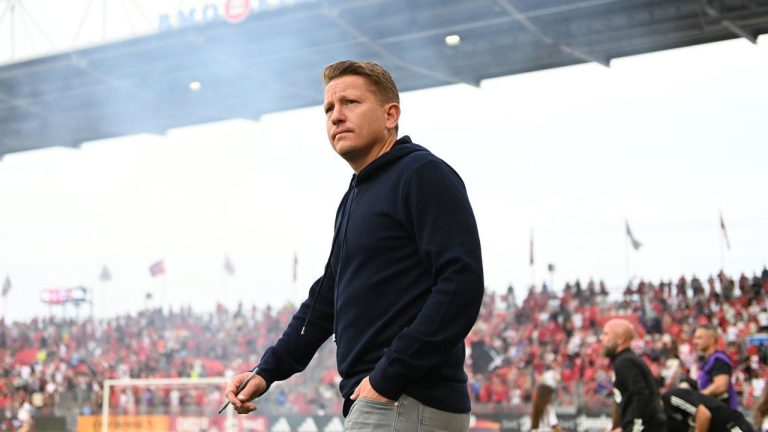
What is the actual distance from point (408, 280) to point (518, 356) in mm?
15375

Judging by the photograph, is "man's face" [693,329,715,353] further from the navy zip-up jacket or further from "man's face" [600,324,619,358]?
the navy zip-up jacket

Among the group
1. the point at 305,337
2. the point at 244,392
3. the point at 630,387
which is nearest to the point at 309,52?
the point at 630,387

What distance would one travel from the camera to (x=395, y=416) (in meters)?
2.13

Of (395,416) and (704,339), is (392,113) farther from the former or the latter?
(704,339)

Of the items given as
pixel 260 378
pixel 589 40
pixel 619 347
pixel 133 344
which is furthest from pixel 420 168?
pixel 133 344

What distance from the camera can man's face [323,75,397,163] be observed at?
7.63 ft

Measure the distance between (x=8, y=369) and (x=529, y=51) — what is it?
16460 mm

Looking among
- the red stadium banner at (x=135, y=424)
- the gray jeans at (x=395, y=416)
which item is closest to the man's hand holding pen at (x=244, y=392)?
the gray jeans at (x=395, y=416)

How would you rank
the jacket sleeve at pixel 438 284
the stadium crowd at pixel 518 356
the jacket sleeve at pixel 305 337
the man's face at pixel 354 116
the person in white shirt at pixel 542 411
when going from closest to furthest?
the jacket sleeve at pixel 438 284, the man's face at pixel 354 116, the jacket sleeve at pixel 305 337, the person in white shirt at pixel 542 411, the stadium crowd at pixel 518 356

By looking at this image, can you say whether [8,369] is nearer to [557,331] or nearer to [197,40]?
[197,40]

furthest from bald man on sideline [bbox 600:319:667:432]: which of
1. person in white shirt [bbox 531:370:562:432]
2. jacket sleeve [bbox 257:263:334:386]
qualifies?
jacket sleeve [bbox 257:263:334:386]

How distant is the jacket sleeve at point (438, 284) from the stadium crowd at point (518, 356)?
10950mm

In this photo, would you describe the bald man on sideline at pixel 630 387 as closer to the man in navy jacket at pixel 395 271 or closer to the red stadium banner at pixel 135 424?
the man in navy jacket at pixel 395 271

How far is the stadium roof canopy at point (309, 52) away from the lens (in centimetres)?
1466
